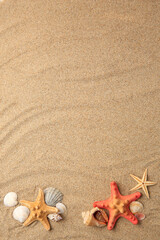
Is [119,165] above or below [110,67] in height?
below

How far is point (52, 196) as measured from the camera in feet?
6.43

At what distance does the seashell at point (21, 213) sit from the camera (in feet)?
6.39

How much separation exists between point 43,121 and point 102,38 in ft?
2.53

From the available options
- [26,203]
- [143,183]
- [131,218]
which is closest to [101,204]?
[131,218]

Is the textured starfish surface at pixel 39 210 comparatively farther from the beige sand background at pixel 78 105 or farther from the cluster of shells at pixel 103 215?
the cluster of shells at pixel 103 215

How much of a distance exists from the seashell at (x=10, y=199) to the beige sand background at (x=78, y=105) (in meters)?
0.04

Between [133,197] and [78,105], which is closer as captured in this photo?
[133,197]

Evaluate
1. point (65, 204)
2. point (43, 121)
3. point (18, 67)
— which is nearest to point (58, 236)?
point (65, 204)

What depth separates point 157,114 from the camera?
6.45 ft

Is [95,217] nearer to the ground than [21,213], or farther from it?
farther from it

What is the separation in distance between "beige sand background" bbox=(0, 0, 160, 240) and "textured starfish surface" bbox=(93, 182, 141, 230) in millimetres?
62

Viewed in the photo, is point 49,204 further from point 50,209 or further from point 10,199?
point 10,199

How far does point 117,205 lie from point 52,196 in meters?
0.47

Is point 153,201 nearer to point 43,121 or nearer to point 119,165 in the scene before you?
point 119,165
